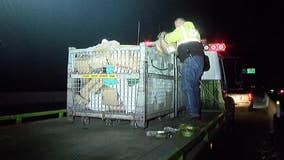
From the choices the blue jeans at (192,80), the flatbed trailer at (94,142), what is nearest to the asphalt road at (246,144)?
the flatbed trailer at (94,142)

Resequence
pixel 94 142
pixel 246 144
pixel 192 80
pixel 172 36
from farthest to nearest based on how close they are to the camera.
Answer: pixel 246 144 → pixel 192 80 → pixel 172 36 → pixel 94 142

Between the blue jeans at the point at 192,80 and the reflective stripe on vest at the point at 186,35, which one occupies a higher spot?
the reflective stripe on vest at the point at 186,35

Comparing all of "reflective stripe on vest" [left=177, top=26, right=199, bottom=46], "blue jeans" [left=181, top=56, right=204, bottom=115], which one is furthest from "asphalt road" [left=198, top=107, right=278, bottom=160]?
"reflective stripe on vest" [left=177, top=26, right=199, bottom=46]

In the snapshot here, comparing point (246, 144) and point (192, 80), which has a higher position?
point (192, 80)

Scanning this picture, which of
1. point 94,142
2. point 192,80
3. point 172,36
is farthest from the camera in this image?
point 192,80

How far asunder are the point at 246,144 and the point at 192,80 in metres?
2.65

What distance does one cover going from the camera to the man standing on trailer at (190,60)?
19.5 feet

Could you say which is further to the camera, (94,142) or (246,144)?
(246,144)

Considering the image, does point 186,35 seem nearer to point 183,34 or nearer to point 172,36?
point 183,34

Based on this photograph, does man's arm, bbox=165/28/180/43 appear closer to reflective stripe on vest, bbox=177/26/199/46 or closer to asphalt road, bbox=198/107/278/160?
reflective stripe on vest, bbox=177/26/199/46

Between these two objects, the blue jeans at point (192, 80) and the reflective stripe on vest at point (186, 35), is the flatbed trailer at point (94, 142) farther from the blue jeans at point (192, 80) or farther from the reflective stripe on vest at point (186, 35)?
the reflective stripe on vest at point (186, 35)

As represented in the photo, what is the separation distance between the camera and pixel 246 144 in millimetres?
7859

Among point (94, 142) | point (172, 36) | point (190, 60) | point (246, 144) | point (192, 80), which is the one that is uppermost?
point (172, 36)

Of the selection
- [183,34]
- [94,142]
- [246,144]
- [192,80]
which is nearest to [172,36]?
[183,34]
